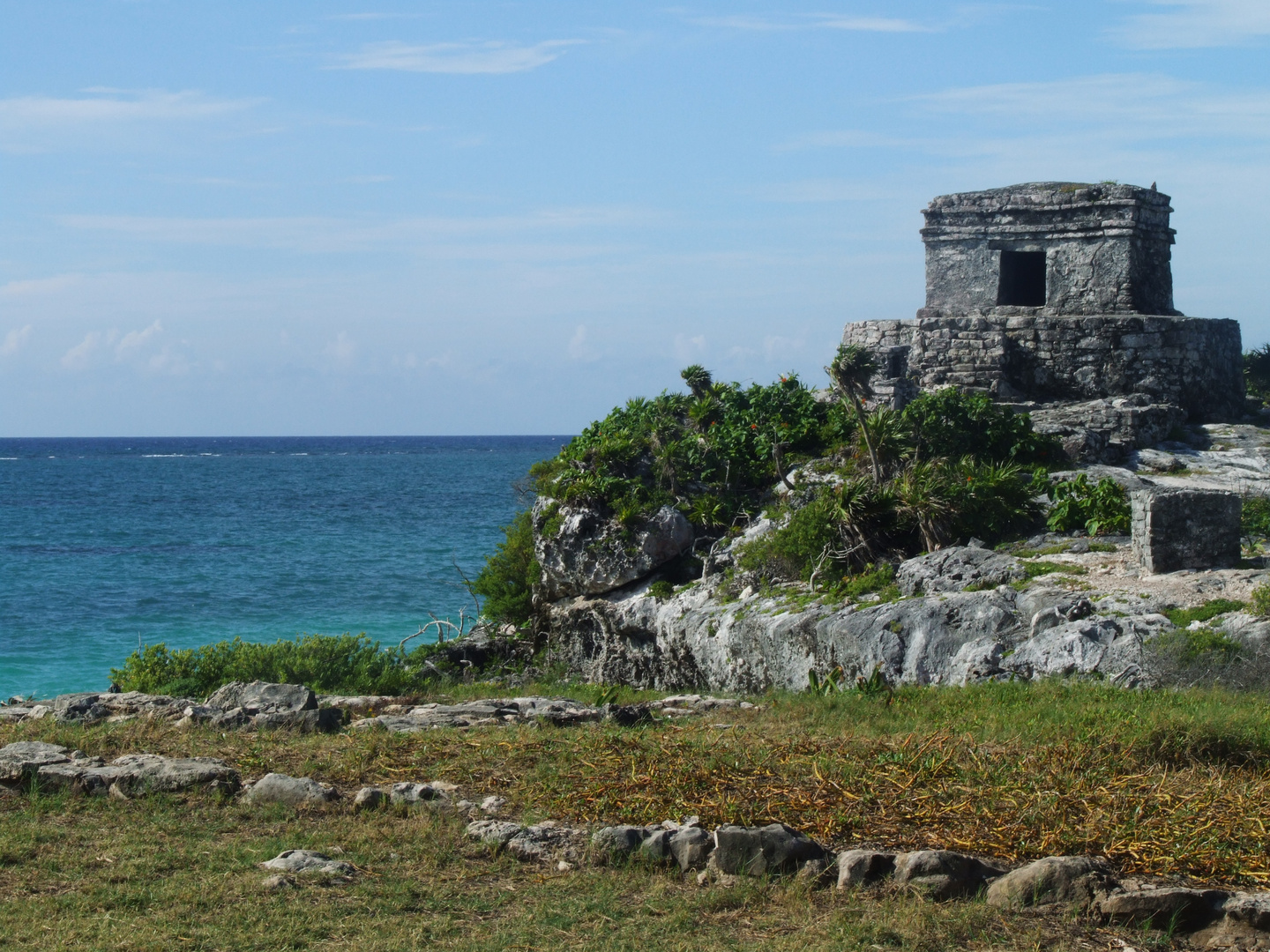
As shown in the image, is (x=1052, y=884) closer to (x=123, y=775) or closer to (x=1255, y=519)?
(x=123, y=775)

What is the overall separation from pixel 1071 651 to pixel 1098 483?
12.9 ft

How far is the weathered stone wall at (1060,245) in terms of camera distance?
16938 mm

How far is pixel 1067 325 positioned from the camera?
54.4ft

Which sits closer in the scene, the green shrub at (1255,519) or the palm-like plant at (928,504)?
the green shrub at (1255,519)

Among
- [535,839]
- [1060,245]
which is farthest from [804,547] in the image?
[535,839]

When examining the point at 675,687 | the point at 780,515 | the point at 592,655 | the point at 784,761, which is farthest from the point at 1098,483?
the point at 784,761

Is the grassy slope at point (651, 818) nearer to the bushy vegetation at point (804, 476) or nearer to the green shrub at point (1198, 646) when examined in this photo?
the green shrub at point (1198, 646)

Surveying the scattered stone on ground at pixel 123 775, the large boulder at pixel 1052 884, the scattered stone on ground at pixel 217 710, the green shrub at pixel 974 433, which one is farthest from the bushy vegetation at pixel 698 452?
the large boulder at pixel 1052 884

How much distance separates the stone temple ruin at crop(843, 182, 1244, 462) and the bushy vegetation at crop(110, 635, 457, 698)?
7.74 metres

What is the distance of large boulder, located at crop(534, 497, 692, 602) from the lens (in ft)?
48.6

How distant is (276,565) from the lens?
34250mm

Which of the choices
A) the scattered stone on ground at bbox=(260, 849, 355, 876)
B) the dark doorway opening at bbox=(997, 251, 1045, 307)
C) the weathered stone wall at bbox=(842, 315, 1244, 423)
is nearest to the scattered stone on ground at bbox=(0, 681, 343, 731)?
the scattered stone on ground at bbox=(260, 849, 355, 876)

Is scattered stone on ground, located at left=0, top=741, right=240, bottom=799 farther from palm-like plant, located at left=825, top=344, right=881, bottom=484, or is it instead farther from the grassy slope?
palm-like plant, located at left=825, top=344, right=881, bottom=484

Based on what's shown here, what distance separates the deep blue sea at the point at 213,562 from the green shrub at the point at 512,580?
7.07 metres
